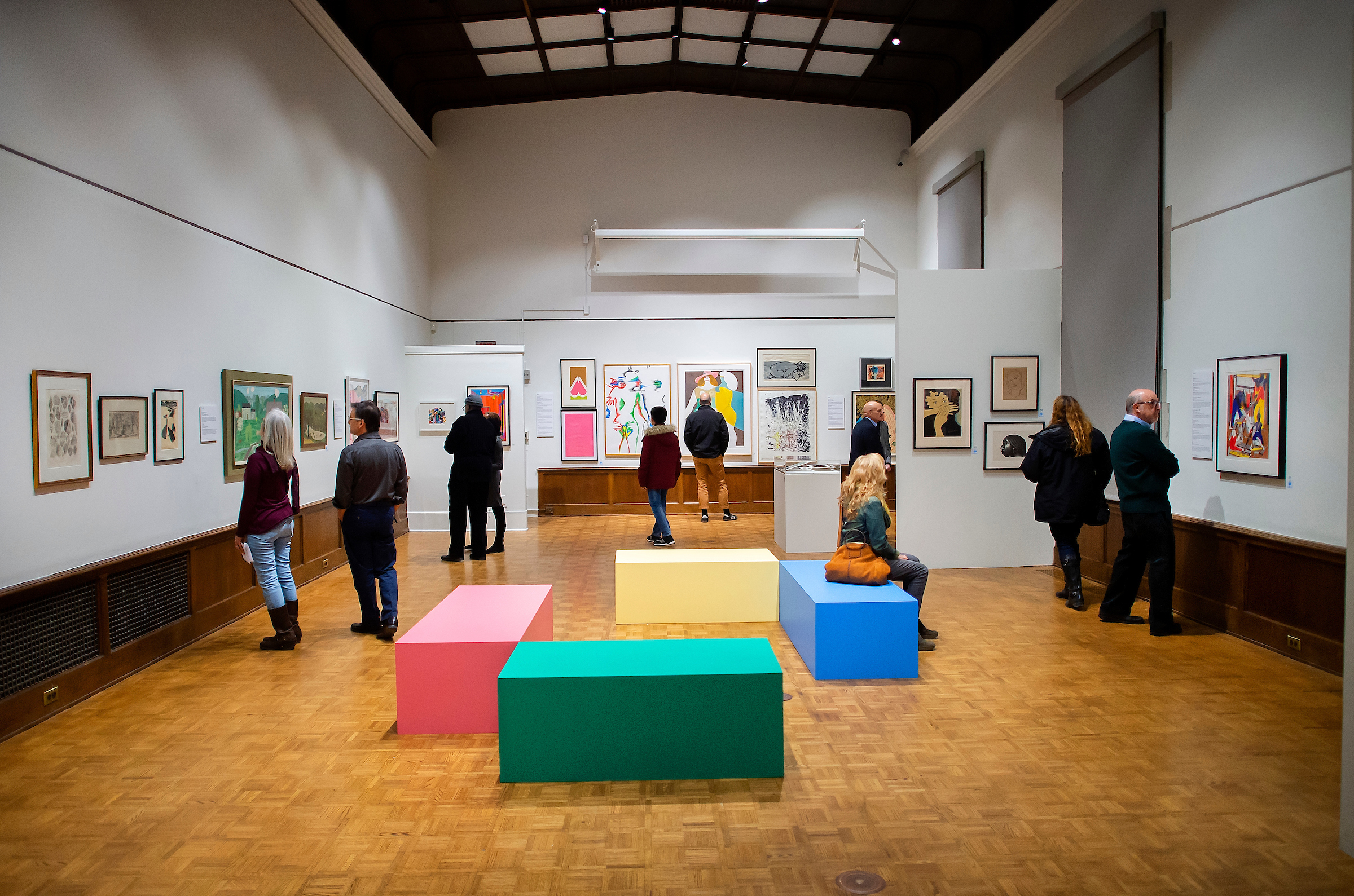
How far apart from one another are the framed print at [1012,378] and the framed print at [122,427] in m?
7.55

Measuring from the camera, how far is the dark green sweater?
19.1 ft

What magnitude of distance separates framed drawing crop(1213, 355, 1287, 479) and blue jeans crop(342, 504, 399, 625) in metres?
6.33

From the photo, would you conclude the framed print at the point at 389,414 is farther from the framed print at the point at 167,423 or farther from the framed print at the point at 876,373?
the framed print at the point at 876,373

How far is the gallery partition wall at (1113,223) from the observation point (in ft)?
22.2

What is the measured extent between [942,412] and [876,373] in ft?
18.4

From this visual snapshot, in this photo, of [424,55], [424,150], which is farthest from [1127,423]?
[424,150]

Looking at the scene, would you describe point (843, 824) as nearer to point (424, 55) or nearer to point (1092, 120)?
point (1092, 120)

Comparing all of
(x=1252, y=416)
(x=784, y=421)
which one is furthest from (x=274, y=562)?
(x=784, y=421)

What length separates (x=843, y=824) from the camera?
10.5ft

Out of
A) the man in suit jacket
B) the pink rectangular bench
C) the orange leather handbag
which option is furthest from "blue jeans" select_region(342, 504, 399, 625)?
the man in suit jacket

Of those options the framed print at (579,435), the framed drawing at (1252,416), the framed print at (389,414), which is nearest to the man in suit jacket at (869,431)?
the framed drawing at (1252,416)

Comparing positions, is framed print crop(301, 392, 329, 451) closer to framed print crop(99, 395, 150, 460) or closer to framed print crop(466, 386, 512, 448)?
framed print crop(99, 395, 150, 460)

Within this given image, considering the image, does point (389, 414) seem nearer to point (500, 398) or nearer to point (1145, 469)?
point (500, 398)

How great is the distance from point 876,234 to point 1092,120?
5.82 metres
